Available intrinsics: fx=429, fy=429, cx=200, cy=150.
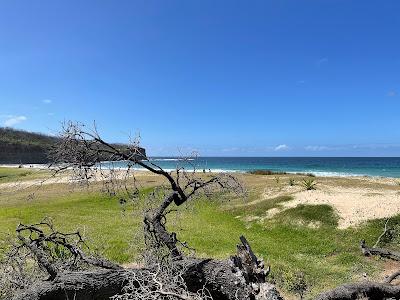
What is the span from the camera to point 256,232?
24.0 m

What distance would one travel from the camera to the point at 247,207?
96.3ft

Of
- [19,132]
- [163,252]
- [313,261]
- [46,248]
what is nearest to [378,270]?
[313,261]

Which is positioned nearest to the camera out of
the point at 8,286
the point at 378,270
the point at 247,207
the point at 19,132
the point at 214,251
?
the point at 8,286

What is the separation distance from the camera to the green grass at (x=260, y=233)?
1642 cm

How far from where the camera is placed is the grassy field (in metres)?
16.2

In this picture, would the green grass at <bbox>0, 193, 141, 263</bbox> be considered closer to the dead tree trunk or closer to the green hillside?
the dead tree trunk

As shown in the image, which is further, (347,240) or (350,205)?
(350,205)

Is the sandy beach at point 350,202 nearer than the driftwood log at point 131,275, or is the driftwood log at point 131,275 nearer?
the driftwood log at point 131,275

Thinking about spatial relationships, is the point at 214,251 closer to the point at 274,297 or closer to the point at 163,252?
the point at 163,252

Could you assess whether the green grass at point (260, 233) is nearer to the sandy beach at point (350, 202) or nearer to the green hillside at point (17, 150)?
the sandy beach at point (350, 202)

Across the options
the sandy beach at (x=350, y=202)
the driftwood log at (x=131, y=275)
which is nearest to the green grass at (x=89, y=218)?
the driftwood log at (x=131, y=275)

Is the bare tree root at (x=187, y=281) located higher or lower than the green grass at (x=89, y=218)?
higher

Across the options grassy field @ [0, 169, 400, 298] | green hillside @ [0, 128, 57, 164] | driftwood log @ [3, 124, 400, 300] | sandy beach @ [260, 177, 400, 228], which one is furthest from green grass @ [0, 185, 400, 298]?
green hillside @ [0, 128, 57, 164]

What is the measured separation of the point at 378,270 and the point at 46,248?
40.1 ft
